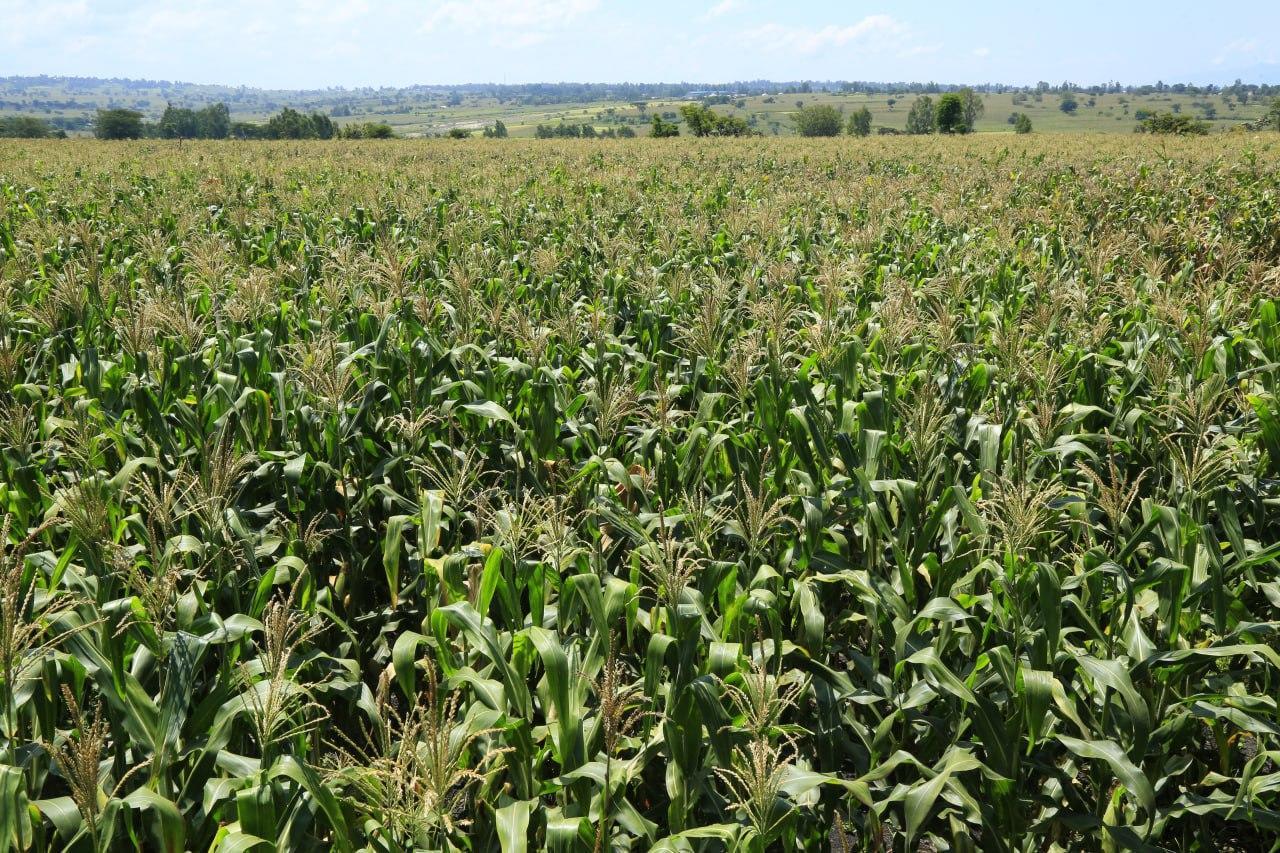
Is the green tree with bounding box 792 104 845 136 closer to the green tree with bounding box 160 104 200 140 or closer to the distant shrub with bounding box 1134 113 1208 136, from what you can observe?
the distant shrub with bounding box 1134 113 1208 136

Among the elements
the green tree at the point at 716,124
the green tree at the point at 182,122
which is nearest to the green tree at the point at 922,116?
the green tree at the point at 716,124

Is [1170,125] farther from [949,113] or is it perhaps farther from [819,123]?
[819,123]

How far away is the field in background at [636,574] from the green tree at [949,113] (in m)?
62.4

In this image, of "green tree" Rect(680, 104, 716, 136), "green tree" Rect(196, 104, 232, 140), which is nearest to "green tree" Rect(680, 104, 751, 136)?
"green tree" Rect(680, 104, 716, 136)

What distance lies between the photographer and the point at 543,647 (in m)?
2.86

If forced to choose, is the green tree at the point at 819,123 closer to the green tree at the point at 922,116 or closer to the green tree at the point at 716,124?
the green tree at the point at 716,124

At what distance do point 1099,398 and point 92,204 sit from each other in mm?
15548

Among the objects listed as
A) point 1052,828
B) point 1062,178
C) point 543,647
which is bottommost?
point 1052,828

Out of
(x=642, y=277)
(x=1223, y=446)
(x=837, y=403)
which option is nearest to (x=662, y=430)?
(x=837, y=403)

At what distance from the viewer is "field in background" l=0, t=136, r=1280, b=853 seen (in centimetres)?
282

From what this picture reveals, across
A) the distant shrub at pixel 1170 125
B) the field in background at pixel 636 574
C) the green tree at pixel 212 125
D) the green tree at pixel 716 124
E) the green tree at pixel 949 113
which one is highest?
the green tree at pixel 212 125

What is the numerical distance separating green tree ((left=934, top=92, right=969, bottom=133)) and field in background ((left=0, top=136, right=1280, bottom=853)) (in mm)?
62418

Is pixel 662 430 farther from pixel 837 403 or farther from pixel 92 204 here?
pixel 92 204

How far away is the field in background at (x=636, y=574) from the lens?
2822 millimetres
